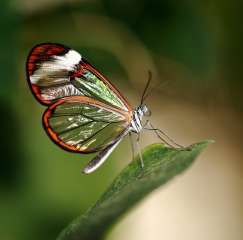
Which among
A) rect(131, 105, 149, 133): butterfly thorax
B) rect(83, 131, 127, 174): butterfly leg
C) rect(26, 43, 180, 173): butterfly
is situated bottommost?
rect(83, 131, 127, 174): butterfly leg

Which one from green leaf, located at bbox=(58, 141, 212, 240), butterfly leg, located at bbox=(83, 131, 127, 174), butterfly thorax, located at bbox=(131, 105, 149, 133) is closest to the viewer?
green leaf, located at bbox=(58, 141, 212, 240)

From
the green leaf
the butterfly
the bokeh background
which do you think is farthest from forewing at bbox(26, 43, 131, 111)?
the green leaf

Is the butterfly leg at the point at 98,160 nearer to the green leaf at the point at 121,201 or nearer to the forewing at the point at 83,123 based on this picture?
the forewing at the point at 83,123

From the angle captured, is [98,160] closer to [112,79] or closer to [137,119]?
[137,119]

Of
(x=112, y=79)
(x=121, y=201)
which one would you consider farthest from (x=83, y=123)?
(x=121, y=201)

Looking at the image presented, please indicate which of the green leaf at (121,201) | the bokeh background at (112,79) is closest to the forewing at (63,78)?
the bokeh background at (112,79)

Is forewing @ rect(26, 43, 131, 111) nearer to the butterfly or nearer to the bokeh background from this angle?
the butterfly
